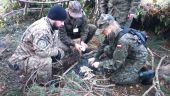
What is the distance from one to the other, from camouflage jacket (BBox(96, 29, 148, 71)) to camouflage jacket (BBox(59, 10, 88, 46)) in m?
1.12

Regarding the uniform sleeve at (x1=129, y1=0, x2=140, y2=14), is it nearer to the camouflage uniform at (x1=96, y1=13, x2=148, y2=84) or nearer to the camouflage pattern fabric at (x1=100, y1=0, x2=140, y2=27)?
the camouflage pattern fabric at (x1=100, y1=0, x2=140, y2=27)

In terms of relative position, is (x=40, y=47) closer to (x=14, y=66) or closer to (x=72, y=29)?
(x=14, y=66)

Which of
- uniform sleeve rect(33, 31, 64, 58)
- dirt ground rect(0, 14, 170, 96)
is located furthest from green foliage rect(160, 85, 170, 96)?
uniform sleeve rect(33, 31, 64, 58)

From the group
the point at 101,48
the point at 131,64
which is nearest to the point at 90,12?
the point at 101,48

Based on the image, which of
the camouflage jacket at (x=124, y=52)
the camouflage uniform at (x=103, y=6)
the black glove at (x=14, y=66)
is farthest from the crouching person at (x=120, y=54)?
the camouflage uniform at (x=103, y=6)

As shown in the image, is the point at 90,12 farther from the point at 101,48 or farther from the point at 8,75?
the point at 8,75

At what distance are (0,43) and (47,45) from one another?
7.58 feet

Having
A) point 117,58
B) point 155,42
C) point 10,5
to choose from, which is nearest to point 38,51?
point 117,58

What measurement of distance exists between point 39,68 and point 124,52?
1529 mm

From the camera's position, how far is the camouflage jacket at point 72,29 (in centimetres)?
715

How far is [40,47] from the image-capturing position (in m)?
5.72

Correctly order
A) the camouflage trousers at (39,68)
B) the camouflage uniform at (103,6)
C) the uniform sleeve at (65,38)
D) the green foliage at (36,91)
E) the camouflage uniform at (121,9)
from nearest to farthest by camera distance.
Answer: the green foliage at (36,91), the camouflage trousers at (39,68), the uniform sleeve at (65,38), the camouflage uniform at (121,9), the camouflage uniform at (103,6)

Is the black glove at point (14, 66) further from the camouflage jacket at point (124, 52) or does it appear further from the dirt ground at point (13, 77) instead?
the camouflage jacket at point (124, 52)

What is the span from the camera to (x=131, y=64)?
20.2 ft
